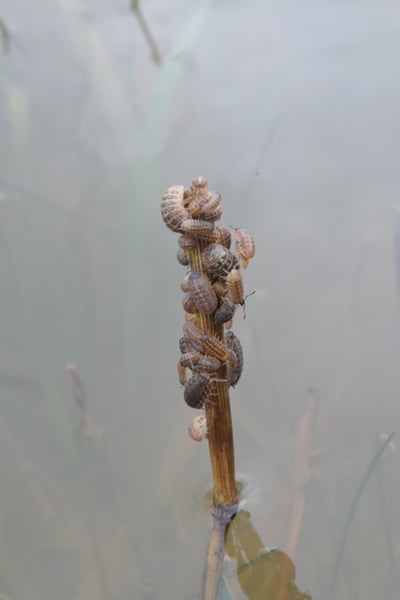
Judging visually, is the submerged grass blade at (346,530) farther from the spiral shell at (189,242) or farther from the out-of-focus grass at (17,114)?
the out-of-focus grass at (17,114)

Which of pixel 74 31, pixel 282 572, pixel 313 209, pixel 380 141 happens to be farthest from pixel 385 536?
pixel 74 31

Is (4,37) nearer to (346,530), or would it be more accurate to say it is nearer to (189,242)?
(189,242)

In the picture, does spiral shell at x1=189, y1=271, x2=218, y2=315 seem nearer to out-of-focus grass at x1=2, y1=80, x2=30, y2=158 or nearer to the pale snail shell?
the pale snail shell

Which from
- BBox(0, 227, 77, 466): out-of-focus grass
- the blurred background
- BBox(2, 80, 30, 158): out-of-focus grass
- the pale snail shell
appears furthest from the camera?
BBox(2, 80, 30, 158): out-of-focus grass

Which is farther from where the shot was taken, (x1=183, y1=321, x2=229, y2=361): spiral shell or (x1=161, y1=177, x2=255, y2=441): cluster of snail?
(x1=183, y1=321, x2=229, y2=361): spiral shell

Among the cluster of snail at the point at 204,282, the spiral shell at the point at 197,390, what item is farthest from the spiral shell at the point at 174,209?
the spiral shell at the point at 197,390

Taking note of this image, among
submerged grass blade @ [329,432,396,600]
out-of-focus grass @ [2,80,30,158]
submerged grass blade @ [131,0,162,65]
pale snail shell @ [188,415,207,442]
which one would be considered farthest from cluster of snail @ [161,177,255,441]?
submerged grass blade @ [131,0,162,65]

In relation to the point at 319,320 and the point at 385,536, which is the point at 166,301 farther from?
the point at 385,536
